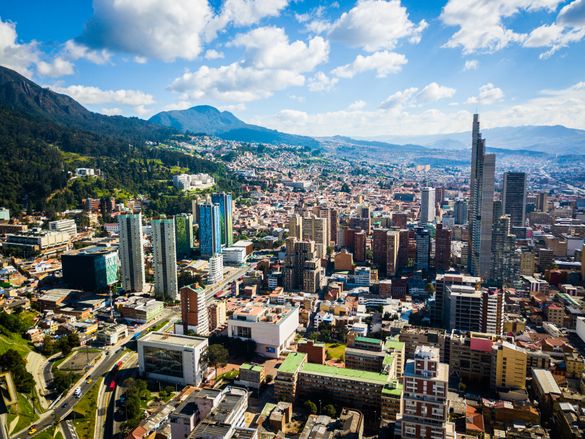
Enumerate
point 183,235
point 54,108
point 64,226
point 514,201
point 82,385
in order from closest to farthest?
point 82,385 < point 183,235 < point 64,226 < point 514,201 < point 54,108

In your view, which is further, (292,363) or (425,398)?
(292,363)

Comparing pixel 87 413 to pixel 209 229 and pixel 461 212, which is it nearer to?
pixel 209 229

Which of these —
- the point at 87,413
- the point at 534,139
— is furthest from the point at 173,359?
the point at 534,139

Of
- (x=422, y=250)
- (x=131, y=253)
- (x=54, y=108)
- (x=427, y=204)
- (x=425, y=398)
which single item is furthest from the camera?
(x=54, y=108)

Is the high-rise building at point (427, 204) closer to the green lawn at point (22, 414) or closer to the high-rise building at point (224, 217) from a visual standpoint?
the high-rise building at point (224, 217)

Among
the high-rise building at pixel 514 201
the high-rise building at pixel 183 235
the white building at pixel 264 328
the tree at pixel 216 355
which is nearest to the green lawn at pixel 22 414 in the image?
the tree at pixel 216 355

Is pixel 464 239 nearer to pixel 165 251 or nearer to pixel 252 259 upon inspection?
pixel 252 259

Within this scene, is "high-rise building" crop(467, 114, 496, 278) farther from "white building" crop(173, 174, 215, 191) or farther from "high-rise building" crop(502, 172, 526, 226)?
"white building" crop(173, 174, 215, 191)

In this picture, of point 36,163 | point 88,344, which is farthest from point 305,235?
point 36,163
